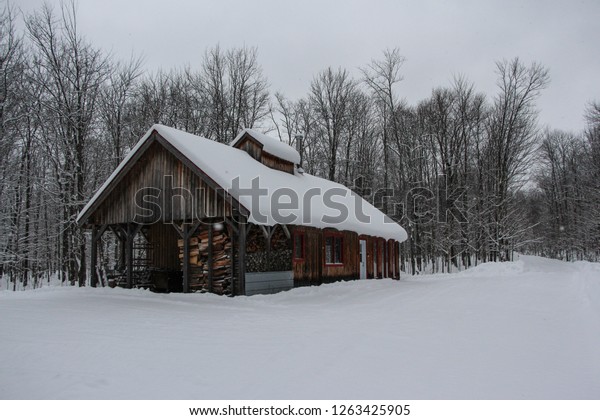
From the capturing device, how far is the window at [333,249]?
19375mm

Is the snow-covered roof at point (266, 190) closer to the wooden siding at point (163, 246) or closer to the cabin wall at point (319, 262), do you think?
the cabin wall at point (319, 262)

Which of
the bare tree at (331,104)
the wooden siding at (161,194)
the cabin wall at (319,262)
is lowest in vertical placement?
the cabin wall at (319,262)

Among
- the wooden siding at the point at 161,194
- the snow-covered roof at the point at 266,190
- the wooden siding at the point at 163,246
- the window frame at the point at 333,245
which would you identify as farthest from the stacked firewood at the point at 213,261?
the window frame at the point at 333,245

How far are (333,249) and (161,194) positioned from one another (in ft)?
26.7

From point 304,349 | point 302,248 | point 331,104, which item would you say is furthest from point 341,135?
point 304,349

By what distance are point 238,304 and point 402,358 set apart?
23.8 feet

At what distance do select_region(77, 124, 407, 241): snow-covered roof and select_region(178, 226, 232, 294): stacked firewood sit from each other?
6.58ft

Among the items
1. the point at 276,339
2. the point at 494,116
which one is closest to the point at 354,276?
the point at 276,339

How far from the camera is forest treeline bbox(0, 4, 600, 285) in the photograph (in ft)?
74.5

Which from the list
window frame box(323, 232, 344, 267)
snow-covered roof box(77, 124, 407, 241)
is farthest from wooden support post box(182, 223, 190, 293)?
A: window frame box(323, 232, 344, 267)

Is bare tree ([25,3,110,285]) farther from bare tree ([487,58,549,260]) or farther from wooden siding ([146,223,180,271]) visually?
bare tree ([487,58,549,260])

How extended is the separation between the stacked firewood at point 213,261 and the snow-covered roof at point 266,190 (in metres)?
2.01
